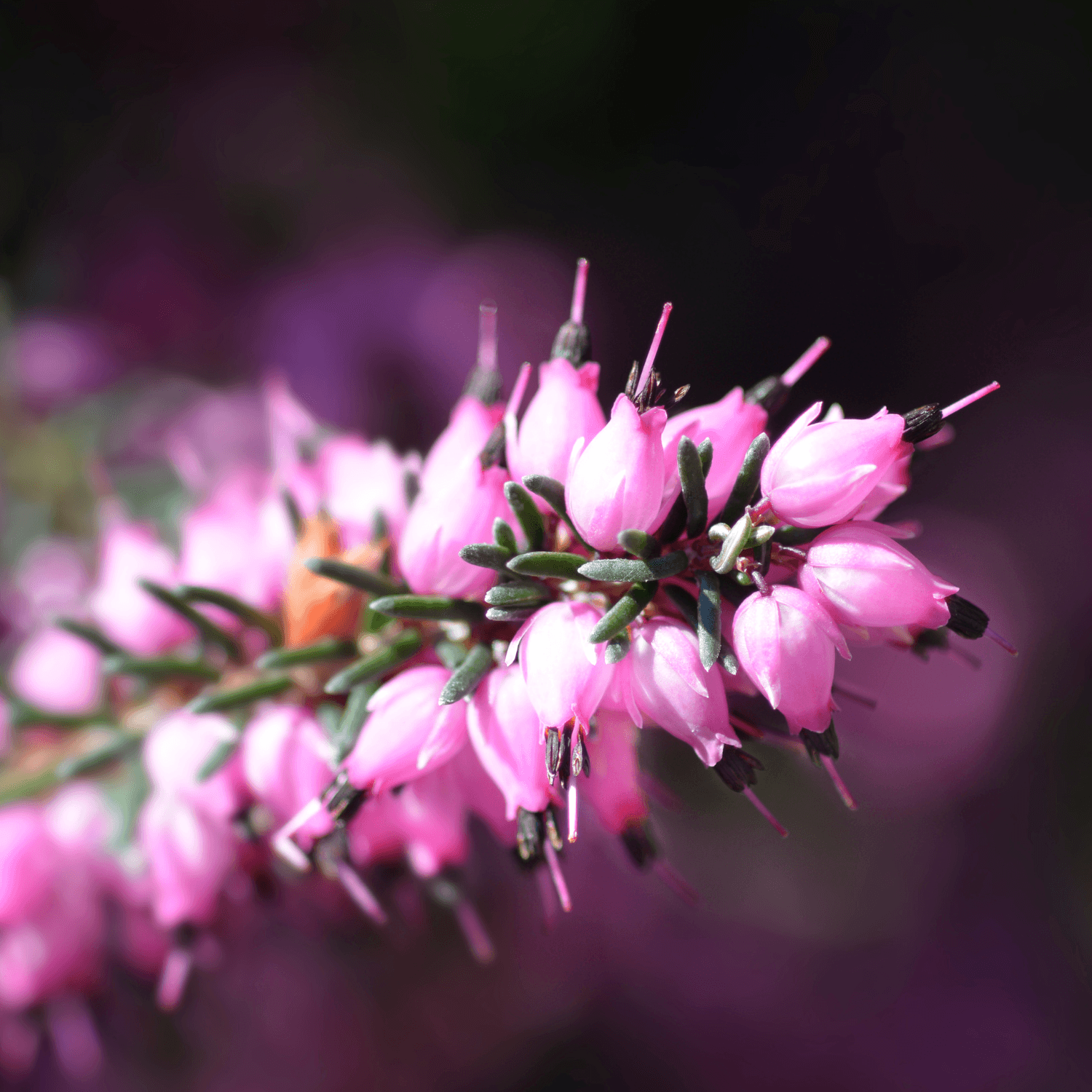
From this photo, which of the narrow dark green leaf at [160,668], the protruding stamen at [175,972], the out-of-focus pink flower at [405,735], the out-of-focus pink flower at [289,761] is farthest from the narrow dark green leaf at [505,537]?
the protruding stamen at [175,972]

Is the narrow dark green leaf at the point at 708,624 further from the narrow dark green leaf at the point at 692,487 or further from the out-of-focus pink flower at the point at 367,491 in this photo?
the out-of-focus pink flower at the point at 367,491

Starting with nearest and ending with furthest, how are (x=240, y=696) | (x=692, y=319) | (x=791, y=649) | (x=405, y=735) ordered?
1. (x=791, y=649)
2. (x=405, y=735)
3. (x=240, y=696)
4. (x=692, y=319)

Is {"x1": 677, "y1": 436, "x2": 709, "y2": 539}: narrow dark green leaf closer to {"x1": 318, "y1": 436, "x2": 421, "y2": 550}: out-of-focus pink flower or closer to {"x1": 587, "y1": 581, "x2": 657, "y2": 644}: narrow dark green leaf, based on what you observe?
{"x1": 587, "y1": 581, "x2": 657, "y2": 644}: narrow dark green leaf

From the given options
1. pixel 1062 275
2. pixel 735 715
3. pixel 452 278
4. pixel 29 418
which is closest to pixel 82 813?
pixel 735 715

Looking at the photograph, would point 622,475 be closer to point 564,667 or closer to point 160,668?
point 564,667

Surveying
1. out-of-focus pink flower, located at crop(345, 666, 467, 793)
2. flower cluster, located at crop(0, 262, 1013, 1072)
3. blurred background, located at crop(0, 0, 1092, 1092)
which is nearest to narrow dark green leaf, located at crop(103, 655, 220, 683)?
flower cluster, located at crop(0, 262, 1013, 1072)

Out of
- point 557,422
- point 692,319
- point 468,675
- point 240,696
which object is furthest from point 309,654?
point 692,319

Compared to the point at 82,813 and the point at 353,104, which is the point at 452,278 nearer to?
the point at 353,104
